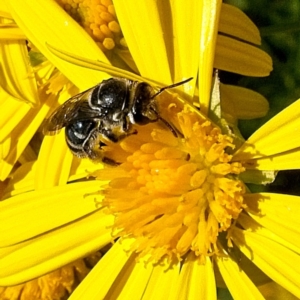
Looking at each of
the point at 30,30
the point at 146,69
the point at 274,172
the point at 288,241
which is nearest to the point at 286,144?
the point at 274,172

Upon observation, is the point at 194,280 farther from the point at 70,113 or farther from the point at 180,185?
the point at 70,113

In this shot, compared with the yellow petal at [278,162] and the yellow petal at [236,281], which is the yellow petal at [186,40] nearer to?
the yellow petal at [278,162]

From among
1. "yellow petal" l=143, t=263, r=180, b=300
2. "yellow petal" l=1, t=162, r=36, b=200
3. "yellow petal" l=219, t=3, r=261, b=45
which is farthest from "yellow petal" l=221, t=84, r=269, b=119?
"yellow petal" l=1, t=162, r=36, b=200

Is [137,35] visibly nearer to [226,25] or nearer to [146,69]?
[146,69]

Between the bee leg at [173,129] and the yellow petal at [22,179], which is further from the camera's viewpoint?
the yellow petal at [22,179]

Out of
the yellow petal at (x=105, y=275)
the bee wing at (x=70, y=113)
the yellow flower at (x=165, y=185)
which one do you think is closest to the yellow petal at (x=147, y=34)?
the yellow flower at (x=165, y=185)

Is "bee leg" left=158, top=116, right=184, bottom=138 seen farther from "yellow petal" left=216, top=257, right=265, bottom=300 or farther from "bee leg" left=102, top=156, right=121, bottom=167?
"yellow petal" left=216, top=257, right=265, bottom=300

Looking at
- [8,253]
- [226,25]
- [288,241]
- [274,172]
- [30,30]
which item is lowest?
[288,241]
